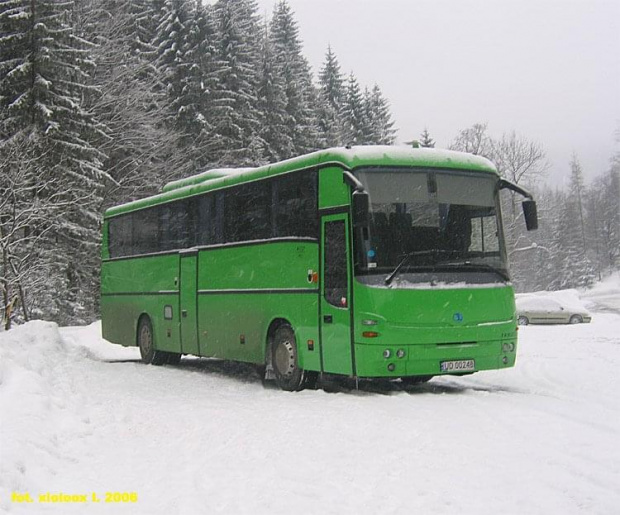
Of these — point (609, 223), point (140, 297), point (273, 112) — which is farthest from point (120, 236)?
point (609, 223)

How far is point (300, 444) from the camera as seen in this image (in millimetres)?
8156

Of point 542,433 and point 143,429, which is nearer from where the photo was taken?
point 542,433

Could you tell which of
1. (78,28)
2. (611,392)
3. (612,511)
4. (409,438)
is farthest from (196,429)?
(78,28)

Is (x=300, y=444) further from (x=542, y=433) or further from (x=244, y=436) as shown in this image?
(x=542, y=433)

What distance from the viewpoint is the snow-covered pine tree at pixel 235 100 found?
49219mm

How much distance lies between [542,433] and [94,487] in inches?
176

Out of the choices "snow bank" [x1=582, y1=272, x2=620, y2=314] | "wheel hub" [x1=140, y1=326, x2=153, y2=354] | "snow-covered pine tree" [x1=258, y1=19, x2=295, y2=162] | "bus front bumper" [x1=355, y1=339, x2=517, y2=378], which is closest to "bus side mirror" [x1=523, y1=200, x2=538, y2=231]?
"bus front bumper" [x1=355, y1=339, x2=517, y2=378]

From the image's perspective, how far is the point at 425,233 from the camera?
39.2ft

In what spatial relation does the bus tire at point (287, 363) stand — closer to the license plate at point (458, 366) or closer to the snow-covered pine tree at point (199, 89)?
the license plate at point (458, 366)

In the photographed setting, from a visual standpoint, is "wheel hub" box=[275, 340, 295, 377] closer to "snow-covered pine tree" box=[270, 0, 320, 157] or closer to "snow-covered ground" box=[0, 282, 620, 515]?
"snow-covered ground" box=[0, 282, 620, 515]

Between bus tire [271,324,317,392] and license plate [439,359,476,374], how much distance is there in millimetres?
2179

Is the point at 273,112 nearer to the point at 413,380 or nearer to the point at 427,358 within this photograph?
the point at 413,380

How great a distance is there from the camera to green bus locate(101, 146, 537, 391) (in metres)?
11.7

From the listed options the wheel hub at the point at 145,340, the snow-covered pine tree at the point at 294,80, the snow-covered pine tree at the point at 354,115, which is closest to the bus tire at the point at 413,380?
the wheel hub at the point at 145,340
